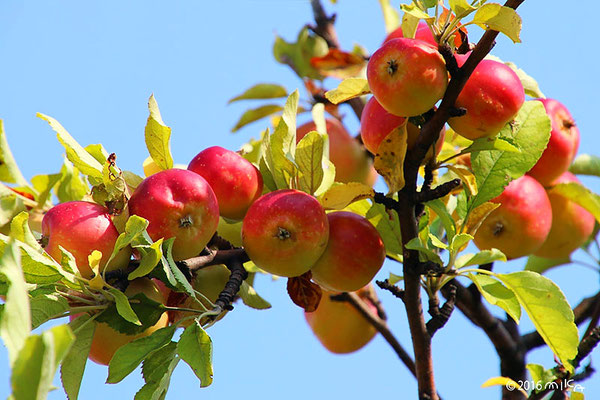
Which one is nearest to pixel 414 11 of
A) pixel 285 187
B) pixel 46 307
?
pixel 285 187

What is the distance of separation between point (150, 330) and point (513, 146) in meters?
0.67

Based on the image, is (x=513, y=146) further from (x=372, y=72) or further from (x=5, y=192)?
(x=5, y=192)

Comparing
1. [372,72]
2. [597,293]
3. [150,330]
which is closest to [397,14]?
[597,293]

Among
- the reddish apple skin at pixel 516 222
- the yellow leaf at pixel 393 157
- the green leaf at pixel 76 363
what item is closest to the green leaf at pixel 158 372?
the green leaf at pixel 76 363

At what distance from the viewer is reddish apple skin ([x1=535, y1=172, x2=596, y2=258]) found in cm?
181

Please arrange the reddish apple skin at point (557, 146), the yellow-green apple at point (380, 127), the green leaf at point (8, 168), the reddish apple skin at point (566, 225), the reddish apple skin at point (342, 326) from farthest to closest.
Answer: the reddish apple skin at point (342, 326) < the reddish apple skin at point (566, 225) < the reddish apple skin at point (557, 146) < the green leaf at point (8, 168) < the yellow-green apple at point (380, 127)

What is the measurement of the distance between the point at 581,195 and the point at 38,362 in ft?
4.43

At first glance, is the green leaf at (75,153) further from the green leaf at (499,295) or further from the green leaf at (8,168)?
the green leaf at (499,295)

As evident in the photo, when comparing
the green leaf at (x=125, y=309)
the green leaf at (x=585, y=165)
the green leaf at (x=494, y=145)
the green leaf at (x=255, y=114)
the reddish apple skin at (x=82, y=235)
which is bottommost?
the green leaf at (x=125, y=309)

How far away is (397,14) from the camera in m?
2.23

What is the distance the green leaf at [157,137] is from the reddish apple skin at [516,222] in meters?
0.69

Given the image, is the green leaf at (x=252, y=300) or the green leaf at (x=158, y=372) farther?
the green leaf at (x=252, y=300)

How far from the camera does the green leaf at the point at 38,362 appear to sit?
2.00ft

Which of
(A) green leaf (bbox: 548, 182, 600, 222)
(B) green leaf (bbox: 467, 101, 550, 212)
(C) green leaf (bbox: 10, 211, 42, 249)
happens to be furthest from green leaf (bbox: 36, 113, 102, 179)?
(A) green leaf (bbox: 548, 182, 600, 222)
